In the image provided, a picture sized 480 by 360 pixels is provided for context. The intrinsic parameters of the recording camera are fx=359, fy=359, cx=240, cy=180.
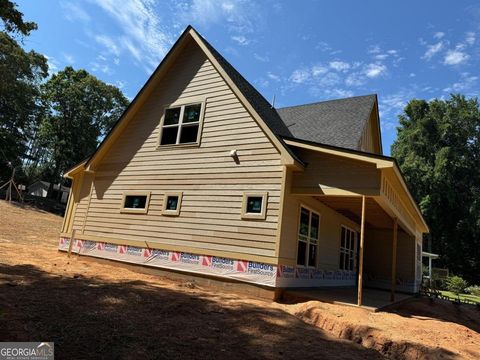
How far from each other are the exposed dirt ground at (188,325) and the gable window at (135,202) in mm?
3325

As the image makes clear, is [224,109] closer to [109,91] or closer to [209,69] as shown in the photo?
[209,69]

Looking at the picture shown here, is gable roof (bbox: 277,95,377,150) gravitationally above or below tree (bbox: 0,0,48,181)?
below

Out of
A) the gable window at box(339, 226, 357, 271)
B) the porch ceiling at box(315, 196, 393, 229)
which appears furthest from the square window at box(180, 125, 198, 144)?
the gable window at box(339, 226, 357, 271)

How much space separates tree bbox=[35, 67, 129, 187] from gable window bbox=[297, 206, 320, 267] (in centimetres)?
4082

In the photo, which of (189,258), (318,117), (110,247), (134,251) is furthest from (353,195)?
(110,247)

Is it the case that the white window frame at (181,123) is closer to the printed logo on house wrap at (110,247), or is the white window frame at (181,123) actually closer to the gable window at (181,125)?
the gable window at (181,125)

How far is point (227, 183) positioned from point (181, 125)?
3.10 meters

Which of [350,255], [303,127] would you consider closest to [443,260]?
[350,255]

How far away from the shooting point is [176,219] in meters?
11.1

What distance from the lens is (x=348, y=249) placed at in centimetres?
1617

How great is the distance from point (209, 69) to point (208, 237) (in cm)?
556

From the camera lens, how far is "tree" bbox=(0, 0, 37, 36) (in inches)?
365

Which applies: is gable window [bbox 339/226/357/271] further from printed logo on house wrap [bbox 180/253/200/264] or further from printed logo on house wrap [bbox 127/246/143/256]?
printed logo on house wrap [bbox 127/246/143/256]

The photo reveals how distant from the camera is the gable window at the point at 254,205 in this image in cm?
954
